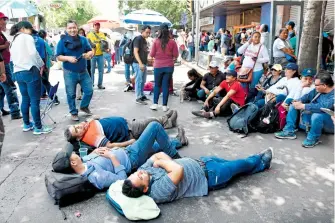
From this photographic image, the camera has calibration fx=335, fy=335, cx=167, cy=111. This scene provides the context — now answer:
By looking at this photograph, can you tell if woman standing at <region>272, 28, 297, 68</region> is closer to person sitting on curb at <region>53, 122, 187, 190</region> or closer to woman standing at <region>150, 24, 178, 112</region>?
woman standing at <region>150, 24, 178, 112</region>

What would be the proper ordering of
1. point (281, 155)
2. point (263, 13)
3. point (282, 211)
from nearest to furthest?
point (282, 211), point (281, 155), point (263, 13)

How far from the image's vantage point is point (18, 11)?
10906 mm

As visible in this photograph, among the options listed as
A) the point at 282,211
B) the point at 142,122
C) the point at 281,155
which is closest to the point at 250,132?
the point at 281,155

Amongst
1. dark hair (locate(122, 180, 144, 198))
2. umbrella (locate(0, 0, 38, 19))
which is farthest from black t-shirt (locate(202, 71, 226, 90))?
umbrella (locate(0, 0, 38, 19))

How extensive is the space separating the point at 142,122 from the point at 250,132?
1.96 meters

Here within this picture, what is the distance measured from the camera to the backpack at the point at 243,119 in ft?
18.3

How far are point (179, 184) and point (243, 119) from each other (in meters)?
2.55

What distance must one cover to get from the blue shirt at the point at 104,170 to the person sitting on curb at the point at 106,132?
0.31 m

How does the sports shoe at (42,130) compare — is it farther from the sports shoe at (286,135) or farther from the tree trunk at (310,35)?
the tree trunk at (310,35)

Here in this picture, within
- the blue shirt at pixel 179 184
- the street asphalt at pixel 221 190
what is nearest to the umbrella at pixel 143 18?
the street asphalt at pixel 221 190

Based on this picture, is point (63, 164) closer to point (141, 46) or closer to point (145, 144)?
point (145, 144)

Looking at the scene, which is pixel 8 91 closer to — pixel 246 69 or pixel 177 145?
pixel 177 145

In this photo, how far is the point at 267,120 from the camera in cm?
555

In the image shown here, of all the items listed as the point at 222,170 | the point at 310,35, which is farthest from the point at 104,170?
the point at 310,35
